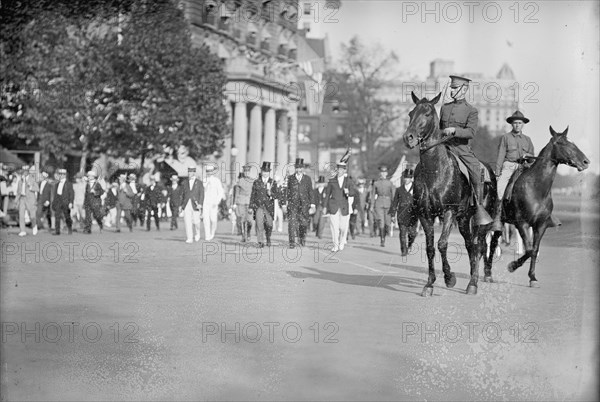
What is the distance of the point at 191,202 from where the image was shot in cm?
2831

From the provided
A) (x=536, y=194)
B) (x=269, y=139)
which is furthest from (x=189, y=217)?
(x=269, y=139)

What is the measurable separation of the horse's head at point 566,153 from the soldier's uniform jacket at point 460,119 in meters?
1.48

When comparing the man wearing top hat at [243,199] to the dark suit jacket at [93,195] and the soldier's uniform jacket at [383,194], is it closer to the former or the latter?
the soldier's uniform jacket at [383,194]

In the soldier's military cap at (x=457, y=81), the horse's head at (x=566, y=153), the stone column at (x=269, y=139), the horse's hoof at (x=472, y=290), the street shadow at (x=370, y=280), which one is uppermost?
the stone column at (x=269, y=139)

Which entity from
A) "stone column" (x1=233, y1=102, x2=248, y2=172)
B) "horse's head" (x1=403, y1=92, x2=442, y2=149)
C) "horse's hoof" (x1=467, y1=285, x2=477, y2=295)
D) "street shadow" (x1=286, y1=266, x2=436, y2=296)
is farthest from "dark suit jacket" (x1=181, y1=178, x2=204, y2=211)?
"stone column" (x1=233, y1=102, x2=248, y2=172)

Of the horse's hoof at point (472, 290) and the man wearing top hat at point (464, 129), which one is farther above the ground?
the man wearing top hat at point (464, 129)

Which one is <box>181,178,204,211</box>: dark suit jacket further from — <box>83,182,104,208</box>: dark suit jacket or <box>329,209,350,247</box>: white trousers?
<box>83,182,104,208</box>: dark suit jacket

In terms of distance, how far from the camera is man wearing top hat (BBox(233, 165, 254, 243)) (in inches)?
1096

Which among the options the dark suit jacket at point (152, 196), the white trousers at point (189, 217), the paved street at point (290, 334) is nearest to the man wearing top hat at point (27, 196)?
the white trousers at point (189, 217)

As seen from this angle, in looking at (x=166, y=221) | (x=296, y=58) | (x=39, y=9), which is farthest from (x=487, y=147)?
(x=39, y=9)

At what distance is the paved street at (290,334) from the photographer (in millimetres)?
7668

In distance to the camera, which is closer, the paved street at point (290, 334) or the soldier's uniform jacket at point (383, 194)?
the paved street at point (290, 334)

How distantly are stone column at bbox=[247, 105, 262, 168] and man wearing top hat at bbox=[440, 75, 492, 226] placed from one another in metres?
35.2

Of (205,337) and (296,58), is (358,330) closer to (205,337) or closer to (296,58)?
(205,337)
